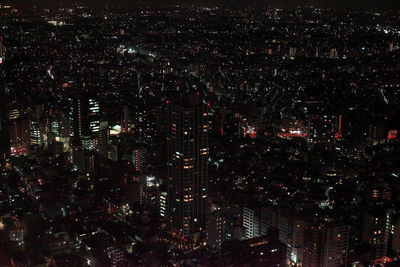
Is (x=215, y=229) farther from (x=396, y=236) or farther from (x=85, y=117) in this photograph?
(x=85, y=117)

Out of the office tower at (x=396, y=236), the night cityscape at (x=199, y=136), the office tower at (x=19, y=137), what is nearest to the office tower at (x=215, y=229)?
the night cityscape at (x=199, y=136)

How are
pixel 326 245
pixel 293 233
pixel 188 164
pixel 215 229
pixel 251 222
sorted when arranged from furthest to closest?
pixel 251 222 → pixel 188 164 → pixel 215 229 → pixel 293 233 → pixel 326 245

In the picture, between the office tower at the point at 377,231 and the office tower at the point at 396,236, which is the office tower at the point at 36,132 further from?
the office tower at the point at 396,236

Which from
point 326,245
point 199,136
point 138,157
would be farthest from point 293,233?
point 138,157

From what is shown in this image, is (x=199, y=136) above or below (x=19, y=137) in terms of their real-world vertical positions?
above

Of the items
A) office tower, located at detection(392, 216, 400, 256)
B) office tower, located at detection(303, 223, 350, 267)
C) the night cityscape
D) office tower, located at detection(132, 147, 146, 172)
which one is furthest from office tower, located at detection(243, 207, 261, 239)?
office tower, located at detection(132, 147, 146, 172)

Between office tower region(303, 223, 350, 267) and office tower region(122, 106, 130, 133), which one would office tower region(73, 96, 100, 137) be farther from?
office tower region(303, 223, 350, 267)

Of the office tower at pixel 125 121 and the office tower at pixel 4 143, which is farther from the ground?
the office tower at pixel 4 143
